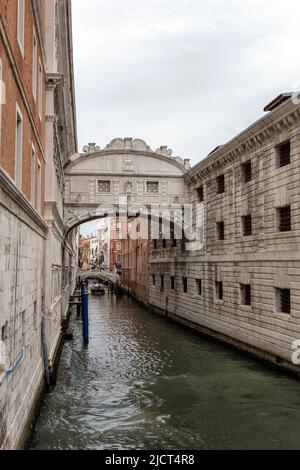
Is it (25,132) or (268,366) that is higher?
(25,132)

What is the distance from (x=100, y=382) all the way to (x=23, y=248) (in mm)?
6329

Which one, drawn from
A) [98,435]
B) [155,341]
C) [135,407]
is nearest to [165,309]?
[155,341]

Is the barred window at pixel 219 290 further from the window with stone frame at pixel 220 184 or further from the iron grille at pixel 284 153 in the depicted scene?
the iron grille at pixel 284 153

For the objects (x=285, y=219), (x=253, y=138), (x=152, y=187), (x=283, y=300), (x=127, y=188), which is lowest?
(x=283, y=300)

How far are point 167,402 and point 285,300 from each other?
4855mm

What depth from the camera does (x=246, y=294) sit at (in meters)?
15.9

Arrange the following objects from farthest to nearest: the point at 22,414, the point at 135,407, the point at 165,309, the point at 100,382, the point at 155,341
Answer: the point at 165,309
the point at 155,341
the point at 100,382
the point at 135,407
the point at 22,414

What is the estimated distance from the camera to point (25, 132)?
795 centimetres

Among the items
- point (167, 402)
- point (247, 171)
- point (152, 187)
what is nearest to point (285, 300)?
point (167, 402)

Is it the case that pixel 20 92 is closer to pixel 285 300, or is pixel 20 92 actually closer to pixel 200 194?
pixel 285 300

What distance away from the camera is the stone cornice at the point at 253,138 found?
12.6 meters

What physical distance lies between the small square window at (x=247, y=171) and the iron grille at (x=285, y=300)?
434 cm

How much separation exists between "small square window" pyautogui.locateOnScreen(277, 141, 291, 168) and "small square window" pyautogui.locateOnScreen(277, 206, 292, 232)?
135 centimetres
